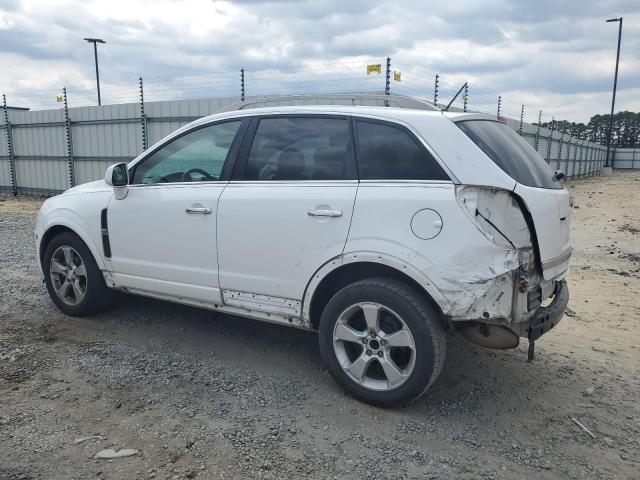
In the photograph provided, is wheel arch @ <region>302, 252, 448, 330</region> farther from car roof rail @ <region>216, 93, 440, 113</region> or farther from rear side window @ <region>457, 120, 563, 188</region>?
car roof rail @ <region>216, 93, 440, 113</region>

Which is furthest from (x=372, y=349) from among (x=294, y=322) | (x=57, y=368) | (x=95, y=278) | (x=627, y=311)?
(x=627, y=311)

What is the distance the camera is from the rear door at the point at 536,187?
120 inches

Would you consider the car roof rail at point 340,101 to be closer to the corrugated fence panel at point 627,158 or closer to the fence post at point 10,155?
the fence post at point 10,155

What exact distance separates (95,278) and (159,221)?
1.00 metres

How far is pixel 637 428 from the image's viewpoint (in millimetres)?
3158

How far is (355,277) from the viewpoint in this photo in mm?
3408

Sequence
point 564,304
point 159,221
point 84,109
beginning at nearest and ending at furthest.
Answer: point 564,304
point 159,221
point 84,109

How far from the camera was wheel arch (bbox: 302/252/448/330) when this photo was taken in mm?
3025

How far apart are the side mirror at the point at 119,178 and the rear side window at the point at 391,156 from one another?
2.02 metres

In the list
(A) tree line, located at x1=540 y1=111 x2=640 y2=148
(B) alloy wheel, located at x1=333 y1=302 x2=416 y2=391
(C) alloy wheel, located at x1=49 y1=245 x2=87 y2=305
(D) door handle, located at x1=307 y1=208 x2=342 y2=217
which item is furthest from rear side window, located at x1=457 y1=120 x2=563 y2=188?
(A) tree line, located at x1=540 y1=111 x2=640 y2=148

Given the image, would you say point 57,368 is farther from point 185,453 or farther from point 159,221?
point 185,453

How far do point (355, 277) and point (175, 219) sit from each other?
148 cm

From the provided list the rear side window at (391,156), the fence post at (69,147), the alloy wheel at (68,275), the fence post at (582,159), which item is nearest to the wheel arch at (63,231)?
the alloy wheel at (68,275)

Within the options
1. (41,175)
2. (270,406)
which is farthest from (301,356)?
(41,175)
